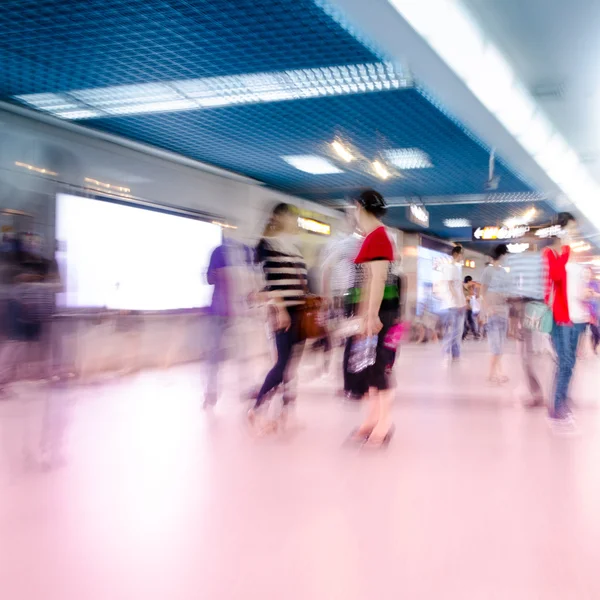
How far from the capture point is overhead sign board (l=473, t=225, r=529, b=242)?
1362 cm

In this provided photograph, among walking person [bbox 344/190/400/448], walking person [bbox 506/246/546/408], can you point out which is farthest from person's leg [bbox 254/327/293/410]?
walking person [bbox 506/246/546/408]

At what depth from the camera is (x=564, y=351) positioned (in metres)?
4.23

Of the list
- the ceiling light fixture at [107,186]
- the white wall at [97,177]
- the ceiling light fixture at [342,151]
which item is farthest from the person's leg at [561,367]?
the ceiling light fixture at [107,186]

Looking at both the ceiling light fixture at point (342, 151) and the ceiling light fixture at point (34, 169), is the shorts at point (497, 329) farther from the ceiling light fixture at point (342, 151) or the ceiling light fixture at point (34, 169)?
the ceiling light fixture at point (34, 169)

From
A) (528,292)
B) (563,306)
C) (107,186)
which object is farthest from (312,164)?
(563,306)

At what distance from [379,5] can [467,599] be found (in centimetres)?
346

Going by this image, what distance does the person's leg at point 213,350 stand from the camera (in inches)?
196

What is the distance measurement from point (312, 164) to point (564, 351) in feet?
17.0

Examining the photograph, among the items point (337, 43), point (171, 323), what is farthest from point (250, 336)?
point (337, 43)

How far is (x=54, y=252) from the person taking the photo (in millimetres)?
6055

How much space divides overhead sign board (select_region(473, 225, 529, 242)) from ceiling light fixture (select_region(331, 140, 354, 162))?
22.3 ft

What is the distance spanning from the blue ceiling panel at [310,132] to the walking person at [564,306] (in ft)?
6.75

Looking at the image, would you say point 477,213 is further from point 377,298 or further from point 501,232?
point 377,298

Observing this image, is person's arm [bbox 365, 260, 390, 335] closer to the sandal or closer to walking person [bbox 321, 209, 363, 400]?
walking person [bbox 321, 209, 363, 400]
